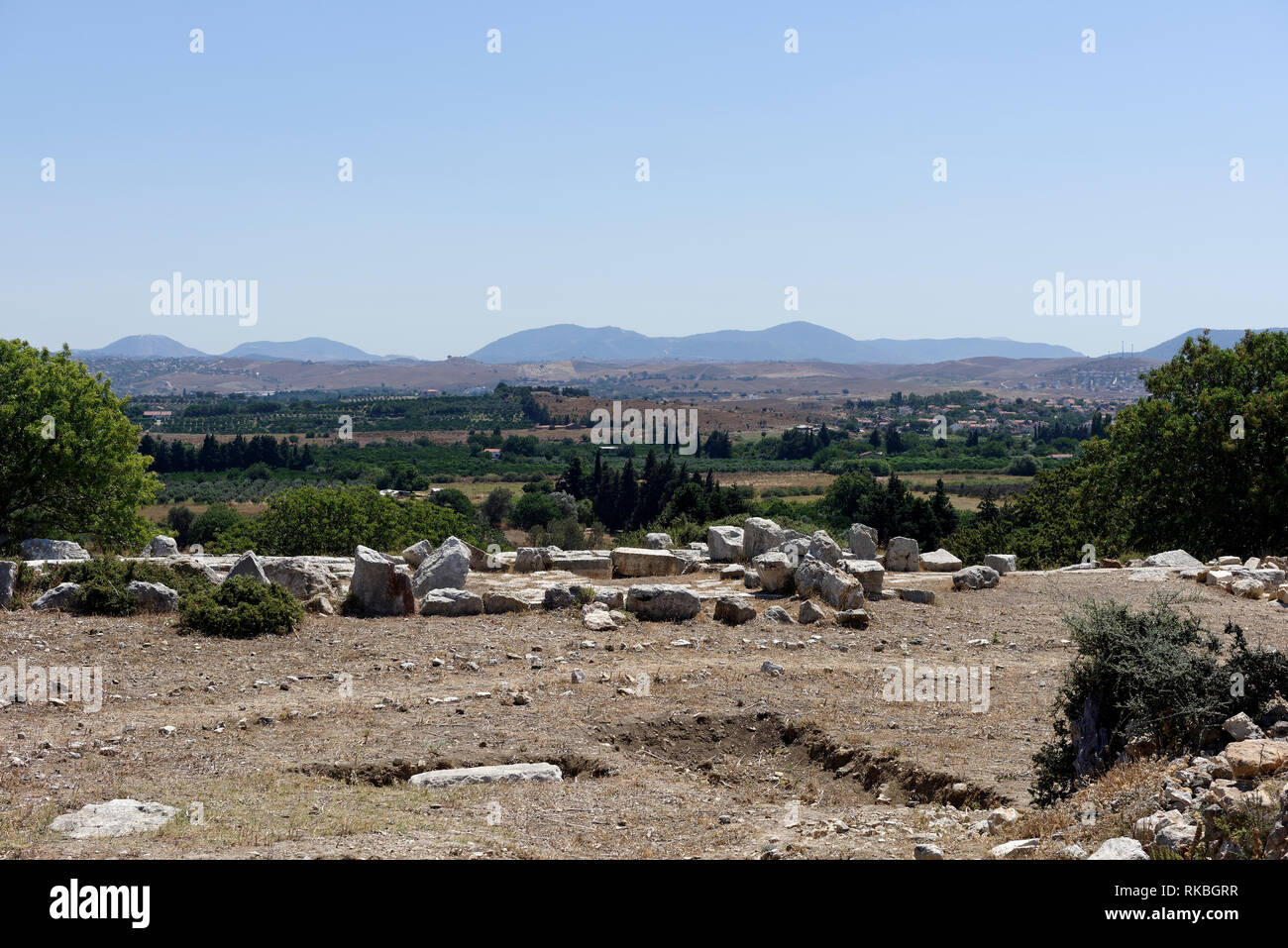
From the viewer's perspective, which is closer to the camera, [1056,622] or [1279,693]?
[1279,693]

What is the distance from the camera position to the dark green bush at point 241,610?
15328 millimetres

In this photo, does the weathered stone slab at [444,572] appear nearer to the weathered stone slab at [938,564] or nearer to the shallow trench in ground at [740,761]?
the shallow trench in ground at [740,761]

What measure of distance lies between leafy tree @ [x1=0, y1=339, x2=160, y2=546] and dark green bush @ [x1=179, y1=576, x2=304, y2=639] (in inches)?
450

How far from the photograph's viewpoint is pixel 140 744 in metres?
10.7

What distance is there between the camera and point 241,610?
1557cm

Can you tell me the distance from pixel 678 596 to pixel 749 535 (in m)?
5.42

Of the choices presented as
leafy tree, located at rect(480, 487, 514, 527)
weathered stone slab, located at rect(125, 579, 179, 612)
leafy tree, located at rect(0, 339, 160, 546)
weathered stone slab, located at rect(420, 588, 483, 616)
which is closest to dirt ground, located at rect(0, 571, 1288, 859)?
weathered stone slab, located at rect(420, 588, 483, 616)

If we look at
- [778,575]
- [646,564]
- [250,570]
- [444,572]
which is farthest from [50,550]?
[778,575]

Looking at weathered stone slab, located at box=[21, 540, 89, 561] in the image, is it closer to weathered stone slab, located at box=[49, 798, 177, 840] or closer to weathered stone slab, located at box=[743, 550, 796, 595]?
weathered stone slab, located at box=[743, 550, 796, 595]

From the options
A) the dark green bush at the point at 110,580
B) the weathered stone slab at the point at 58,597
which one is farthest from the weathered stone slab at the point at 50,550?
the weathered stone slab at the point at 58,597

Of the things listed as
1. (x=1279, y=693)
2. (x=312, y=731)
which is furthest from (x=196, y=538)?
(x=1279, y=693)

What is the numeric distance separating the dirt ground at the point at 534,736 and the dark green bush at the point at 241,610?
0.38m
